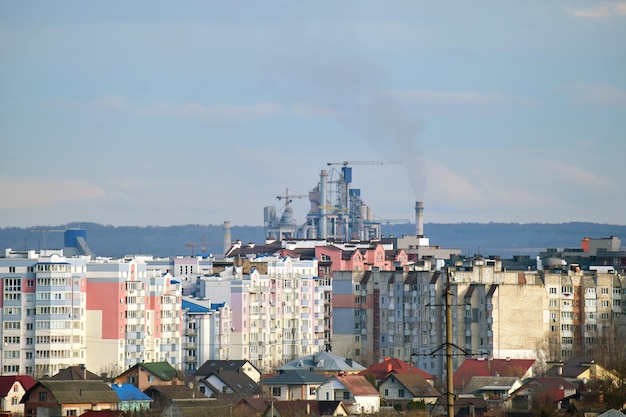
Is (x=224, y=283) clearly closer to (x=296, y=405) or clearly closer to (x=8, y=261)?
(x=8, y=261)

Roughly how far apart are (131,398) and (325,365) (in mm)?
14212

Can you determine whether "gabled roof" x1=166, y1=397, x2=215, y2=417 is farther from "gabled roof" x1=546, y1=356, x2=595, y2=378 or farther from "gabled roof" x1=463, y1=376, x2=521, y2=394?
"gabled roof" x1=546, y1=356, x2=595, y2=378

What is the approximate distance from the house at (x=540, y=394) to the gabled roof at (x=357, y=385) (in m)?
5.22

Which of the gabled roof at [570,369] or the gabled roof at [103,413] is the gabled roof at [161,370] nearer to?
the gabled roof at [103,413]

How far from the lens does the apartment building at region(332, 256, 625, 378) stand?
85.3 m

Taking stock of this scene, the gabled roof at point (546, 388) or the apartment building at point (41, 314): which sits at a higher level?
the apartment building at point (41, 314)

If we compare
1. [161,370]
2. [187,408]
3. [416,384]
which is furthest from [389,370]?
[187,408]

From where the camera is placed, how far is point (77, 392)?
5500cm

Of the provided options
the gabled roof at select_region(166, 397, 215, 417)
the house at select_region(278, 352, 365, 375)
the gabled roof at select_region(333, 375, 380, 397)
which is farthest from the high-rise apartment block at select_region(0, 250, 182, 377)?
the gabled roof at select_region(166, 397, 215, 417)

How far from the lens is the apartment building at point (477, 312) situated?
280 feet

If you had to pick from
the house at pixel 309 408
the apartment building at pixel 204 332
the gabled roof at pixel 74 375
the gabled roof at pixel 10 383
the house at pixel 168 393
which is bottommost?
the house at pixel 309 408

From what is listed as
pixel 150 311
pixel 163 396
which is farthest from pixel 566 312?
pixel 163 396

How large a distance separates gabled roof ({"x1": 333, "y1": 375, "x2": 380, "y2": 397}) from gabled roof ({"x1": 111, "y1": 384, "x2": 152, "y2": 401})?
7.04m

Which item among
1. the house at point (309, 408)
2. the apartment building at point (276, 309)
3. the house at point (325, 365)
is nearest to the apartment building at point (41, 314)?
→ the house at point (325, 365)
